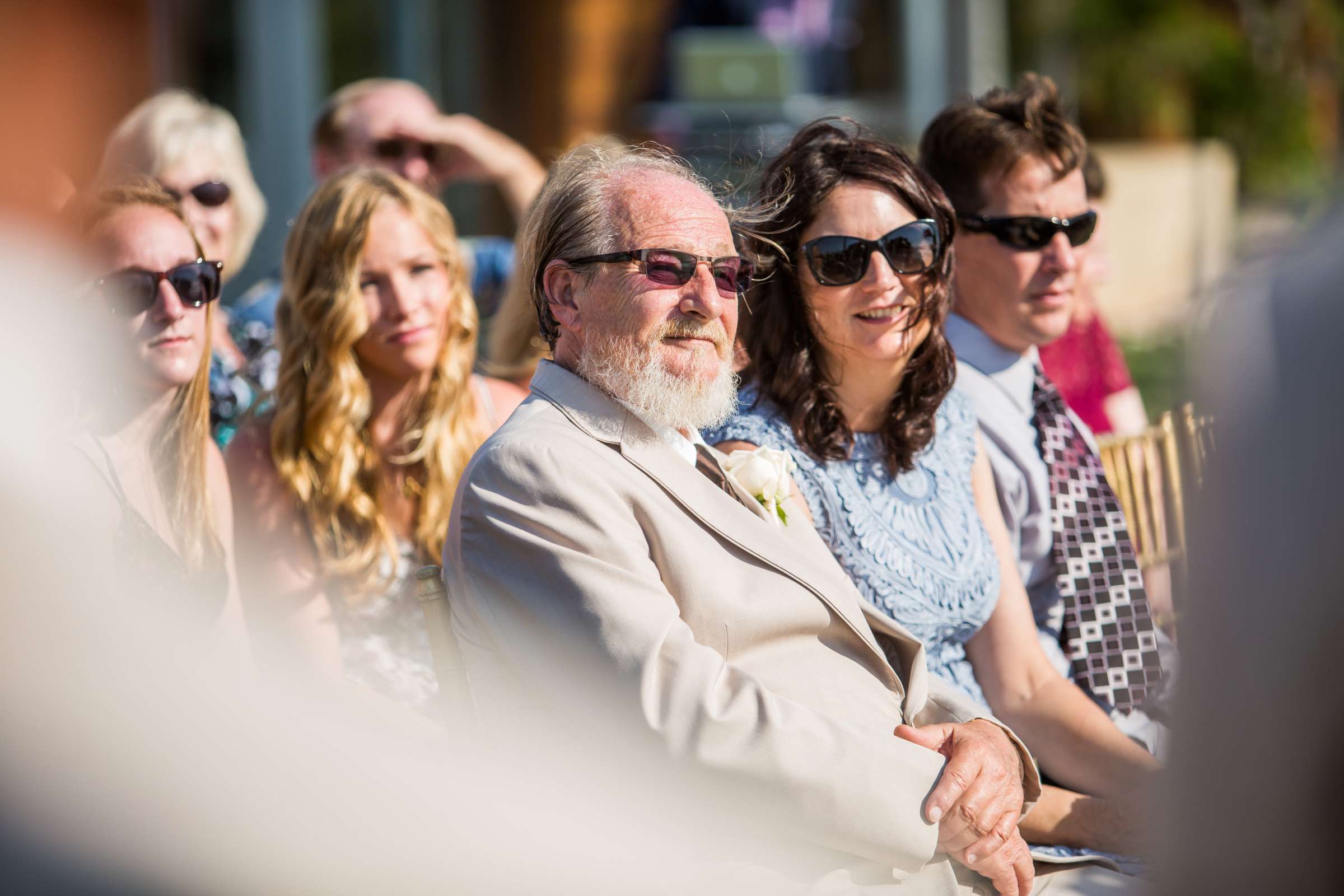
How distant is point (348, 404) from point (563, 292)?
106 cm

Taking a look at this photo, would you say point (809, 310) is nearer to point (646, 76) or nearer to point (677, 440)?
point (677, 440)

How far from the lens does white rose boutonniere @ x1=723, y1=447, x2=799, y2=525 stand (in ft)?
7.77

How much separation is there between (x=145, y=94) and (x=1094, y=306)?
5.02m

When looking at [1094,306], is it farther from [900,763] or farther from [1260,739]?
[1260,739]

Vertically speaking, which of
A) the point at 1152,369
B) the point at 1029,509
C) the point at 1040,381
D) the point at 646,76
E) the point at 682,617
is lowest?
the point at 1152,369

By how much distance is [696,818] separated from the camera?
6.54 ft

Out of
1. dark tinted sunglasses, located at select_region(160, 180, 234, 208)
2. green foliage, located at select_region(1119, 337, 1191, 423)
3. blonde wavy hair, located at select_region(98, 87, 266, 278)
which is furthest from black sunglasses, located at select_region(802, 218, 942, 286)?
green foliage, located at select_region(1119, 337, 1191, 423)

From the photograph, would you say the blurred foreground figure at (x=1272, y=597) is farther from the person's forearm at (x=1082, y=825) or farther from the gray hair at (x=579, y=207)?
the person's forearm at (x=1082, y=825)

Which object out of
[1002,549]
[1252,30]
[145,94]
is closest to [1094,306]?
[1002,549]

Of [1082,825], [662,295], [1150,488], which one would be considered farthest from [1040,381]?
[662,295]

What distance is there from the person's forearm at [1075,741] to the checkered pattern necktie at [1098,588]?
202mm

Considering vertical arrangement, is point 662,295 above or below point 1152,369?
above

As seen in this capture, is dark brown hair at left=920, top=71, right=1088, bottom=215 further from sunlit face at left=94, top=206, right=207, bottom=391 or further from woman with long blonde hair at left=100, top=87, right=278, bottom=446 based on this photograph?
woman with long blonde hair at left=100, top=87, right=278, bottom=446

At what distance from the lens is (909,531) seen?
2.73 meters
